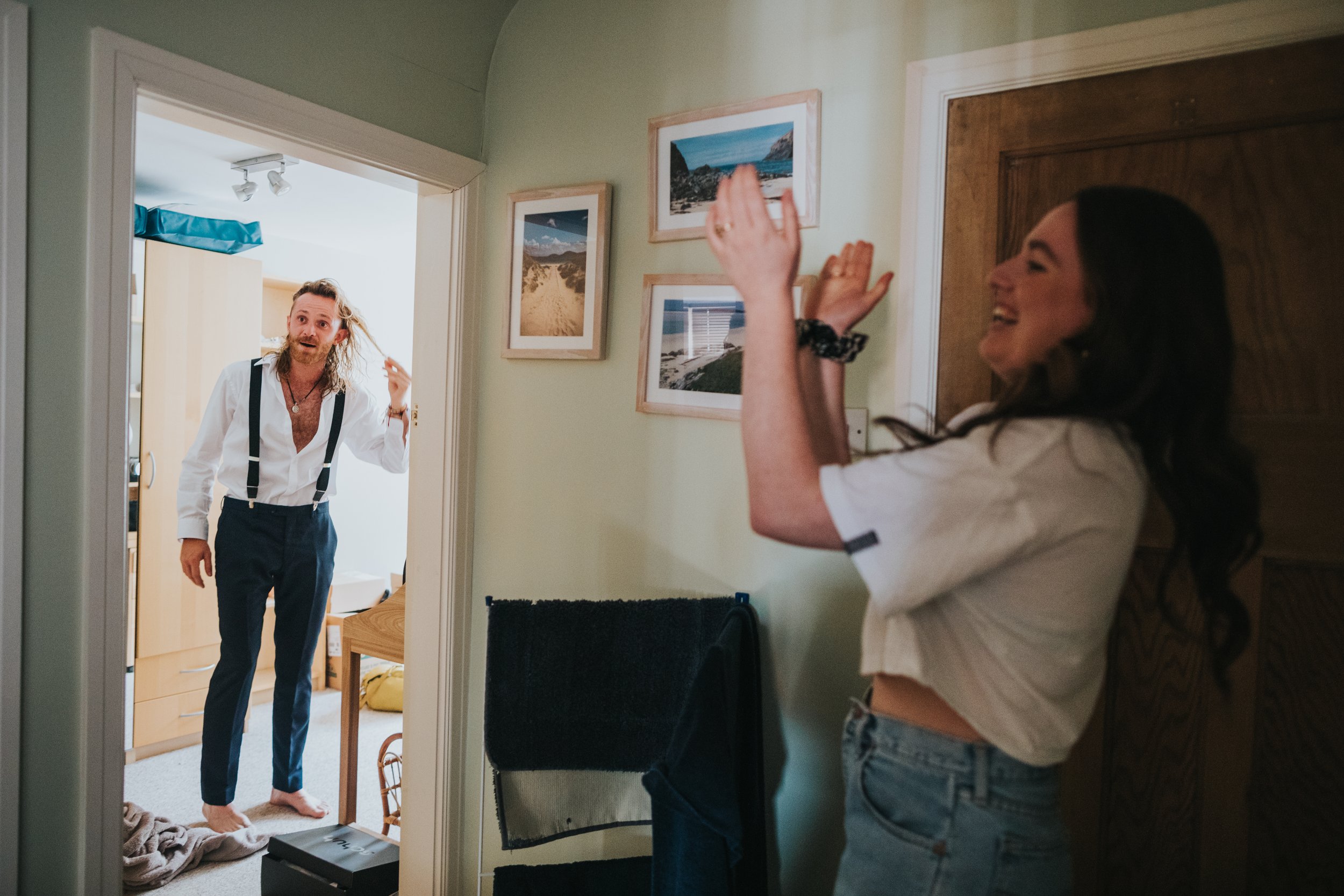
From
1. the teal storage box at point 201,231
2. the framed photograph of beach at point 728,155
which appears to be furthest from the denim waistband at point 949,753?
the teal storage box at point 201,231

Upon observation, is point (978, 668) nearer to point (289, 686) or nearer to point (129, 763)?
point (289, 686)

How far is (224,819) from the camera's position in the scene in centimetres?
275

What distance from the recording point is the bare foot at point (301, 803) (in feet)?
9.51

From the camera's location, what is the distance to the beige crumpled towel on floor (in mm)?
2414

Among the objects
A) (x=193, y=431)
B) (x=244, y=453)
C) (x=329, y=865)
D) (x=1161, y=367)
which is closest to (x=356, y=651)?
(x=329, y=865)

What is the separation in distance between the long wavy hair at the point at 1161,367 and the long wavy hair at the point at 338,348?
257 cm

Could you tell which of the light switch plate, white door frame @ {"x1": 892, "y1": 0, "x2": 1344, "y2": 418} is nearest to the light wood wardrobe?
the light switch plate

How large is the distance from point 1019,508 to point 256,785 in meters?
3.18

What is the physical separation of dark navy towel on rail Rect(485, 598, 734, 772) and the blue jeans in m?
0.69

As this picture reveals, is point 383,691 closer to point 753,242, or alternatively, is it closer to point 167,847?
point 167,847

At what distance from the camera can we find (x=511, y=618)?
161cm

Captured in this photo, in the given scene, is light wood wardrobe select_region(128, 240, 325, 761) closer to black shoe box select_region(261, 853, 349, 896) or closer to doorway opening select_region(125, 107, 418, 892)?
doorway opening select_region(125, 107, 418, 892)

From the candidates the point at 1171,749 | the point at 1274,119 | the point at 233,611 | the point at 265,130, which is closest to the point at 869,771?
the point at 1171,749

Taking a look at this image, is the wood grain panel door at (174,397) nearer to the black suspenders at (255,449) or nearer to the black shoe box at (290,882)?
the black suspenders at (255,449)
